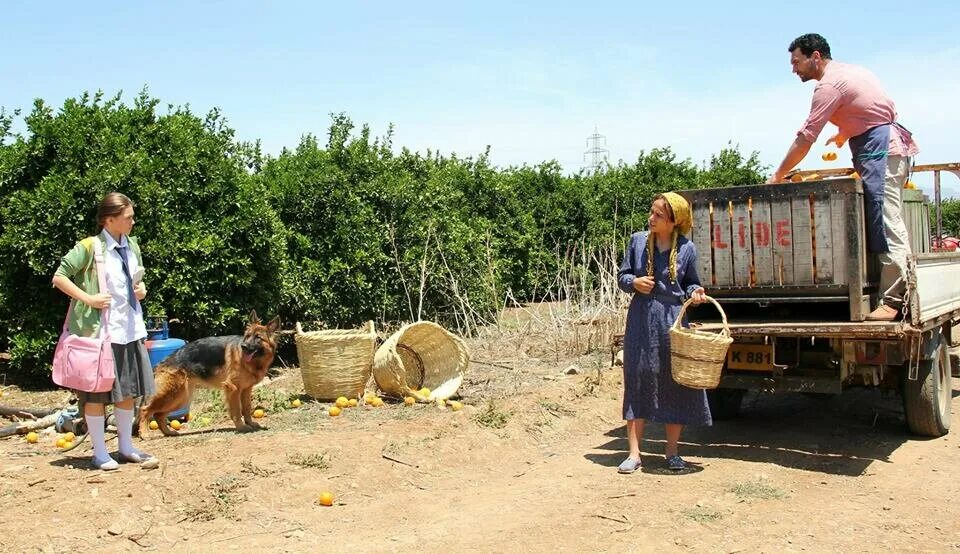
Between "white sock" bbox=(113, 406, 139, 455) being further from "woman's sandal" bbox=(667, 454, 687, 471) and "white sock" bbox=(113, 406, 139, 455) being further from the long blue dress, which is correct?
"woman's sandal" bbox=(667, 454, 687, 471)

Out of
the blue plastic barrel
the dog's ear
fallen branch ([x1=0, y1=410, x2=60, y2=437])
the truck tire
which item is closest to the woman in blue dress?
the truck tire

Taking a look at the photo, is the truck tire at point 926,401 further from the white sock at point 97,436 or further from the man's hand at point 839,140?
the white sock at point 97,436

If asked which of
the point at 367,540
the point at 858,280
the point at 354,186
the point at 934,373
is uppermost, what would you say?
the point at 354,186

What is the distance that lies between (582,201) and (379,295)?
29.2 ft

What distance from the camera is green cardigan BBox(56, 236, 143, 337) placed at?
5.90 meters

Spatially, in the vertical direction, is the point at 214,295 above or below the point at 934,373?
above

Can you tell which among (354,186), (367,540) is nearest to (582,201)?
(354,186)

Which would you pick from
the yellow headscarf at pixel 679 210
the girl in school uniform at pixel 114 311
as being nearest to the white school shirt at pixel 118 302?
the girl in school uniform at pixel 114 311

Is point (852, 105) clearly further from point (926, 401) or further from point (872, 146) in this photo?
point (926, 401)

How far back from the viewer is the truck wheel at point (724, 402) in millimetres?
8109

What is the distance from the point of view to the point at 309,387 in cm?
871

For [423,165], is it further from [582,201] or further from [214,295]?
[582,201]

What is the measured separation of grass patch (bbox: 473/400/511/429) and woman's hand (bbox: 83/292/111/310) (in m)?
3.25

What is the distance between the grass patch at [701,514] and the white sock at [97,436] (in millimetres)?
3874
